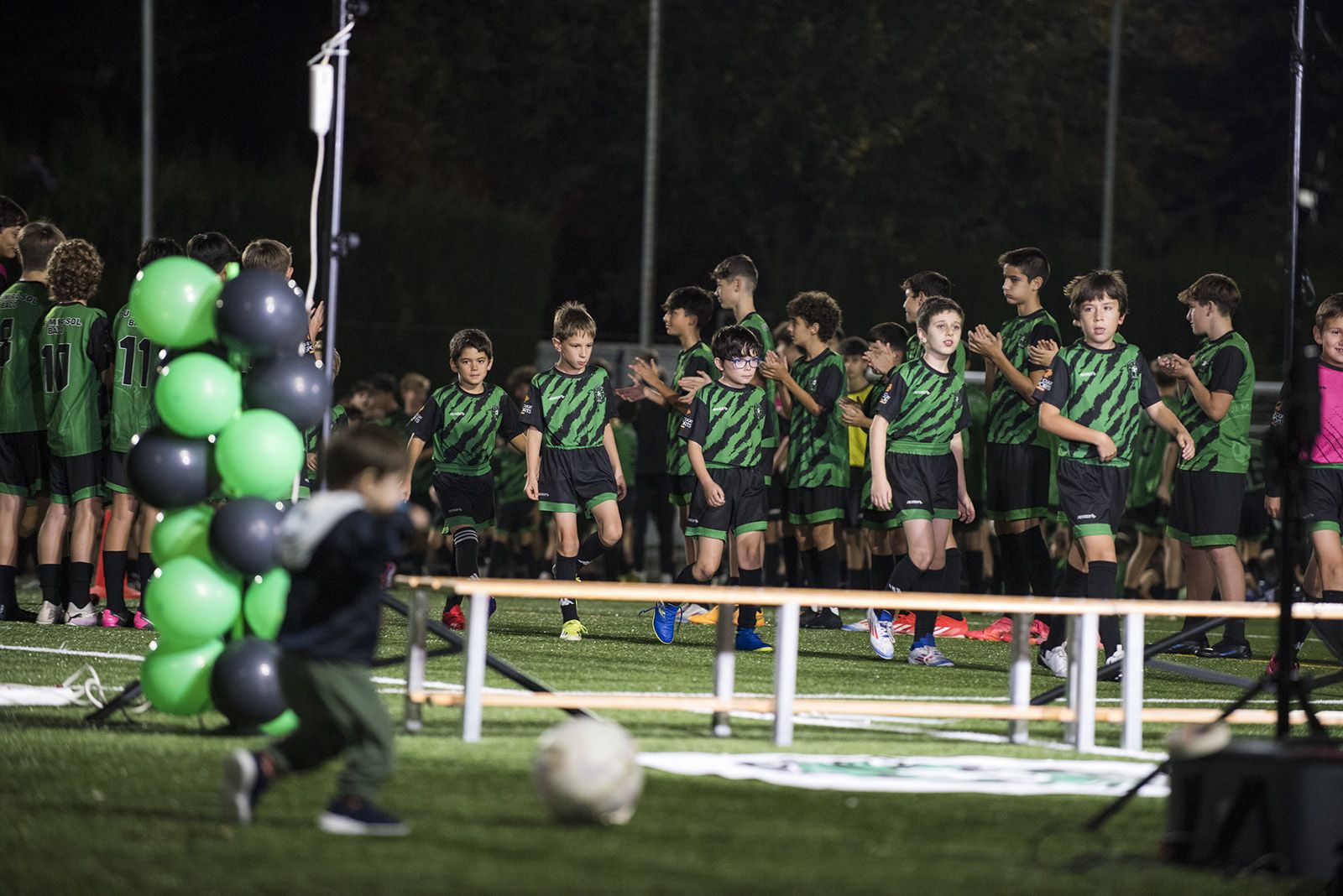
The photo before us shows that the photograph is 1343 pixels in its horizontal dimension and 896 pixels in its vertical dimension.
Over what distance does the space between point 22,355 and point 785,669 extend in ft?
20.8

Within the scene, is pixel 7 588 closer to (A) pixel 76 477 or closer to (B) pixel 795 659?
(A) pixel 76 477

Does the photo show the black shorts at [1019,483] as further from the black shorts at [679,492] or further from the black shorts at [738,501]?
the black shorts at [679,492]

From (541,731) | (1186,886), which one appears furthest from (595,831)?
(541,731)

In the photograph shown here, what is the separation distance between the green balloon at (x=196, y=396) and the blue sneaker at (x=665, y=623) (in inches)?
223

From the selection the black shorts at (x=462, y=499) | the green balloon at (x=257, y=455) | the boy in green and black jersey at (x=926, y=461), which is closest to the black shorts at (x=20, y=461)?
the black shorts at (x=462, y=499)

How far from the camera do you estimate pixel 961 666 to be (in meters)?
11.6

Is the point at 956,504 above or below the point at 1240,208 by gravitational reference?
below

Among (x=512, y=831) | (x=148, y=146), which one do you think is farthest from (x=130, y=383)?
(x=148, y=146)

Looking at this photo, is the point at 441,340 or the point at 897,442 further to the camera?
the point at 441,340

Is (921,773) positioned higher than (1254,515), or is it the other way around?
(1254,515)

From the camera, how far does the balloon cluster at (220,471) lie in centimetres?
688

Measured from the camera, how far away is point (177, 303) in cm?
709

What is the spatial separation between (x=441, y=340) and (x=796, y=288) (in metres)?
6.63

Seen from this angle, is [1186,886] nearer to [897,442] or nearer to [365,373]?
[897,442]
